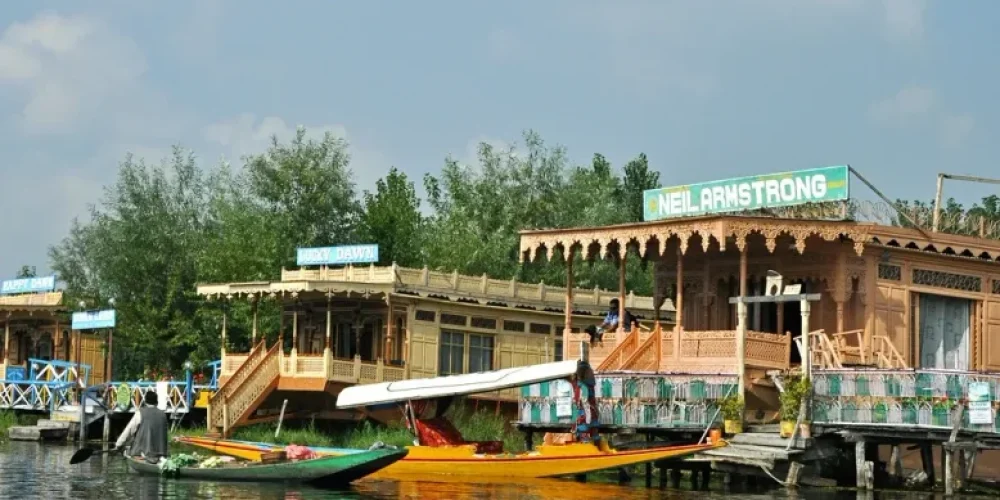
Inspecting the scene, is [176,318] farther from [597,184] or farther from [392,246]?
[597,184]

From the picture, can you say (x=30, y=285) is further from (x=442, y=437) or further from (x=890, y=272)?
(x=890, y=272)

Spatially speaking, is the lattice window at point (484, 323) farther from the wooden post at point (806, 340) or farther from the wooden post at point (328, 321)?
the wooden post at point (806, 340)

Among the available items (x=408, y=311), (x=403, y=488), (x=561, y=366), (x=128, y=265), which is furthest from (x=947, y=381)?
(x=128, y=265)

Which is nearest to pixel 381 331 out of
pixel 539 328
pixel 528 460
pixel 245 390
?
pixel 539 328

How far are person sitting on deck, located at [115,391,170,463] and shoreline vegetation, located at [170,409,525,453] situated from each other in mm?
8253

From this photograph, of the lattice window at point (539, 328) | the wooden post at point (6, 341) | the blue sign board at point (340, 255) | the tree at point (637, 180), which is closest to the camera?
the blue sign board at point (340, 255)

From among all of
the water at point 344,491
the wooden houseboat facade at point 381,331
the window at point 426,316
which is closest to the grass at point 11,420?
the wooden houseboat facade at point 381,331

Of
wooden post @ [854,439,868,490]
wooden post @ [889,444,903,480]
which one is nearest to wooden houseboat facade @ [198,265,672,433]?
wooden post @ [889,444,903,480]

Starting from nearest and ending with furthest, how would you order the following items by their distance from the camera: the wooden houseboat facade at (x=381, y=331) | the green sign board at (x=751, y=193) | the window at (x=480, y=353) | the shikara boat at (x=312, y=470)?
the shikara boat at (x=312, y=470) → the green sign board at (x=751, y=193) → the wooden houseboat facade at (x=381, y=331) → the window at (x=480, y=353)

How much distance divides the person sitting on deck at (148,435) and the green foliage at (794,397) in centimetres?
1183

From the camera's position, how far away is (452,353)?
4453cm

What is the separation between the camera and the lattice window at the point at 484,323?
44.8 metres

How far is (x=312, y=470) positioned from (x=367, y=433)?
40.4 feet

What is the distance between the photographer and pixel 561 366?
96.5ft
